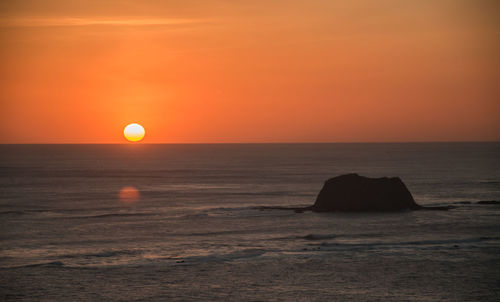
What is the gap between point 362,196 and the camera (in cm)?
6469

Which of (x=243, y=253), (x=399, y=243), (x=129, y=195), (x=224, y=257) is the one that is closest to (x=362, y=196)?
(x=399, y=243)

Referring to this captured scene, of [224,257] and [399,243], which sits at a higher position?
[224,257]

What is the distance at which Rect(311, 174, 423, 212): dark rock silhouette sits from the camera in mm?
64250

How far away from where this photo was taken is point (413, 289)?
3105cm

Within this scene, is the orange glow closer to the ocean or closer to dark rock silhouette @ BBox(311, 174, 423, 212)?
the ocean

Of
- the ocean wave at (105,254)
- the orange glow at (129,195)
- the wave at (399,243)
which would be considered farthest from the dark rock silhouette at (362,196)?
the ocean wave at (105,254)

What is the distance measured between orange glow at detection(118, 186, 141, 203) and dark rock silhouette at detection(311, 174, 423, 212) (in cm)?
2780

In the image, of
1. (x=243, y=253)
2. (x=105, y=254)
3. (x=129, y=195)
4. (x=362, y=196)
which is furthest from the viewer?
(x=129, y=195)

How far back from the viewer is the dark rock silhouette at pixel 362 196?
211 feet

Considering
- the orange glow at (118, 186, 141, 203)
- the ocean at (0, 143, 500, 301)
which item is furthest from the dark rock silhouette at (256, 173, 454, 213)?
the orange glow at (118, 186, 141, 203)

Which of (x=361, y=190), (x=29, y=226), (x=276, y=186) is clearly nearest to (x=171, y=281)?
(x=29, y=226)

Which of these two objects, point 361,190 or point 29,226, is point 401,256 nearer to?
point 361,190

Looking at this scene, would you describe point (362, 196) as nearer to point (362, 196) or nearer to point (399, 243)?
point (362, 196)

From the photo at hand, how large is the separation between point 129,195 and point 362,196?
38463mm
